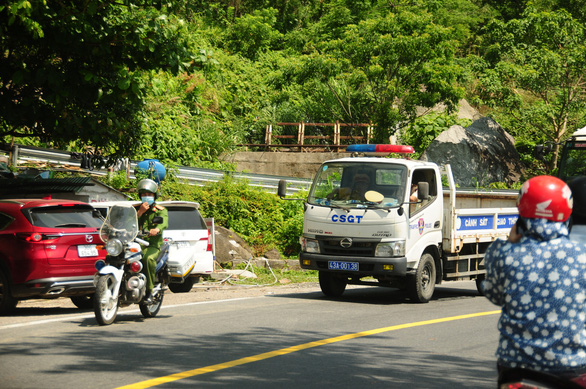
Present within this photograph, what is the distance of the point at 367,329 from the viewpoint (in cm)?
993

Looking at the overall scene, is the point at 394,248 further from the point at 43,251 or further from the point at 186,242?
the point at 43,251

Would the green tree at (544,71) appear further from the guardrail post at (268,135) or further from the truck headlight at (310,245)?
the truck headlight at (310,245)

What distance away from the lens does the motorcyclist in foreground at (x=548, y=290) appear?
3.66m

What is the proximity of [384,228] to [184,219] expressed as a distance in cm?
396

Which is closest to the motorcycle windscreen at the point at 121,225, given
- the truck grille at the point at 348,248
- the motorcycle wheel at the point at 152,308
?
the motorcycle wheel at the point at 152,308

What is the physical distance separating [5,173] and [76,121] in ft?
10.6

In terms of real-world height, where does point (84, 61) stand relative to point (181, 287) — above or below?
above

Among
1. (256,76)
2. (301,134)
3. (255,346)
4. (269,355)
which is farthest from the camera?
(256,76)

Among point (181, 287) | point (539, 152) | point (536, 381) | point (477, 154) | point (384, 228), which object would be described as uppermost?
point (477, 154)

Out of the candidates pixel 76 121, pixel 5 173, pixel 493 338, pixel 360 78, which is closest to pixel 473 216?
pixel 493 338

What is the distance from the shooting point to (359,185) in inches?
514

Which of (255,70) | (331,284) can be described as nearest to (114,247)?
(331,284)

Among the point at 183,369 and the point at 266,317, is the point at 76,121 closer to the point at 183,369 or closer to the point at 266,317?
the point at 266,317

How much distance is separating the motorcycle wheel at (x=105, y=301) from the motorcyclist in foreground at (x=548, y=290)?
6.61m
